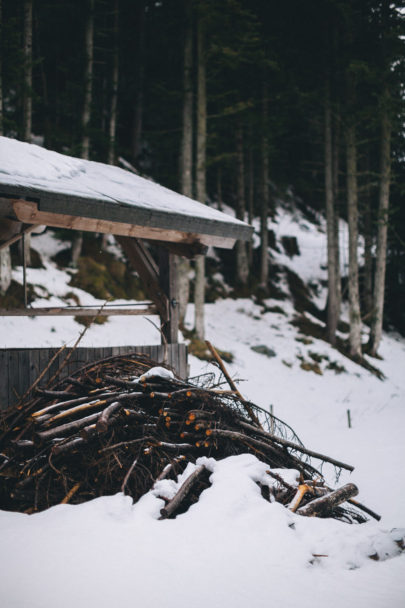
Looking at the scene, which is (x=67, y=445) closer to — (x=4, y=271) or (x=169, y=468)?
(x=169, y=468)

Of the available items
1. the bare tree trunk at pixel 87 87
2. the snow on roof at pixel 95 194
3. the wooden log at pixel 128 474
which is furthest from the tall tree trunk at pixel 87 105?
the wooden log at pixel 128 474

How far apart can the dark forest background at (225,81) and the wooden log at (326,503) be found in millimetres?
11757

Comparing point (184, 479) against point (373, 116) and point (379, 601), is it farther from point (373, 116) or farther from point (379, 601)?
point (373, 116)

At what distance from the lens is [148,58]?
78.1 ft

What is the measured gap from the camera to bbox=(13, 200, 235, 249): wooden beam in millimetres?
4543

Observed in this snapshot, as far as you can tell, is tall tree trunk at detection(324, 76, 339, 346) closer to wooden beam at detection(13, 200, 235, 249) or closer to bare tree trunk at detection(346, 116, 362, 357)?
bare tree trunk at detection(346, 116, 362, 357)

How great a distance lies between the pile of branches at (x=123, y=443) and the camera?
3789 mm

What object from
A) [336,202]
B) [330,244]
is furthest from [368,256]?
[330,244]

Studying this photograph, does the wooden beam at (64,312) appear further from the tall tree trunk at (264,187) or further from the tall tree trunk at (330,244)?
the tall tree trunk at (264,187)

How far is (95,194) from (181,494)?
10.5ft

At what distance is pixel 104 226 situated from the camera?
5.42 meters

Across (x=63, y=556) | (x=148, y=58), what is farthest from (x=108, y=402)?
(x=148, y=58)

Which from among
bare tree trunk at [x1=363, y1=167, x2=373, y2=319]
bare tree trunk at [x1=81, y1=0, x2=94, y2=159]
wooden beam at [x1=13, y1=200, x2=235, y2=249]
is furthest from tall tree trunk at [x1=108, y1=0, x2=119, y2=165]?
bare tree trunk at [x1=363, y1=167, x2=373, y2=319]

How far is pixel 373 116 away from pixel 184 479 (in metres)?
19.1
